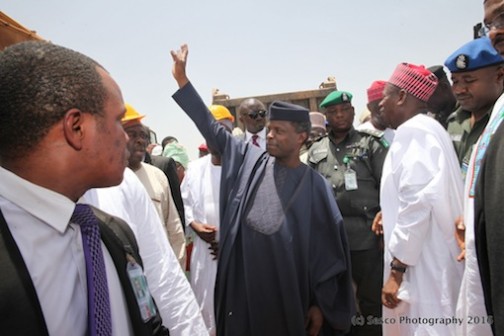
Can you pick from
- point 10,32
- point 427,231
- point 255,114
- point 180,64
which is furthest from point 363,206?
point 10,32

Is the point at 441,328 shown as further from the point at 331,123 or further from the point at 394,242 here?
the point at 331,123

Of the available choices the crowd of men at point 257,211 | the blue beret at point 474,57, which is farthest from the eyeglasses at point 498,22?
the blue beret at point 474,57

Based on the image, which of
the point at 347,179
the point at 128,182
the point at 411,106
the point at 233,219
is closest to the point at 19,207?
the point at 128,182

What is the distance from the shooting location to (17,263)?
2.77 feet

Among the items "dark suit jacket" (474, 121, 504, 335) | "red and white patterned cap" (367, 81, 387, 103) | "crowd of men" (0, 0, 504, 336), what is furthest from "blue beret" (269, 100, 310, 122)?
"red and white patterned cap" (367, 81, 387, 103)

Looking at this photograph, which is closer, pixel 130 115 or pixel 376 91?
pixel 130 115

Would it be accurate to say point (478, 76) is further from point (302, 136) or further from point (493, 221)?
point (493, 221)

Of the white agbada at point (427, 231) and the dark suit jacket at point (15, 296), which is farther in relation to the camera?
the white agbada at point (427, 231)

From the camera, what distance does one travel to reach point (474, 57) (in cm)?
263

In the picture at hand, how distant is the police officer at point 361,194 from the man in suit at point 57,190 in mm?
2902

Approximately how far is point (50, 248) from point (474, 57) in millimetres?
2847

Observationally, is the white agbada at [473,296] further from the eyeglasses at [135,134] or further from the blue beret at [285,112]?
the eyeglasses at [135,134]

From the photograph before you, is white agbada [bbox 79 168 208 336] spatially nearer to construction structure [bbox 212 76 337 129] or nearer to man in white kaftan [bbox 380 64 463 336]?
man in white kaftan [bbox 380 64 463 336]

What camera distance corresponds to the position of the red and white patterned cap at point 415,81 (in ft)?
9.16
